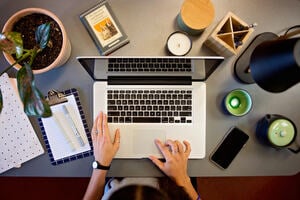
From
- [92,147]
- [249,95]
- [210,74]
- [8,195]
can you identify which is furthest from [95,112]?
[8,195]

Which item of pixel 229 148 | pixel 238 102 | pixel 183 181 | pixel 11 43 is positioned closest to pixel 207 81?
pixel 238 102

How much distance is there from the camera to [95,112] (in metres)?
0.88

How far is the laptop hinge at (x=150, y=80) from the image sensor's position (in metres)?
0.86

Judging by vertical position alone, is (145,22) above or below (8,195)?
above

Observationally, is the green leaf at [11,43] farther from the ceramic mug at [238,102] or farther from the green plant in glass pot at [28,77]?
the ceramic mug at [238,102]

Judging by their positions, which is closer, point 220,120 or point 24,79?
point 24,79

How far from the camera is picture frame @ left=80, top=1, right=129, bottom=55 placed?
0.88m

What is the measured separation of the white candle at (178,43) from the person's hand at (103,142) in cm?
29

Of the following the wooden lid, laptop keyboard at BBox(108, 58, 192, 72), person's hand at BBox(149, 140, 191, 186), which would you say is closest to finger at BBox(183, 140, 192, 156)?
person's hand at BBox(149, 140, 191, 186)

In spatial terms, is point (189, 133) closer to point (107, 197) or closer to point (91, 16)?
point (107, 197)

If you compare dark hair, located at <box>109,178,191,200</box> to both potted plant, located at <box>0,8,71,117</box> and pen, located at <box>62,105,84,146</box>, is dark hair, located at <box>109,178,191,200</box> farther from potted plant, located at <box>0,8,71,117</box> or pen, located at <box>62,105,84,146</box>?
potted plant, located at <box>0,8,71,117</box>

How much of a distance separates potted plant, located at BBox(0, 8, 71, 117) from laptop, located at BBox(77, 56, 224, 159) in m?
0.12

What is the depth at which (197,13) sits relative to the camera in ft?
2.76

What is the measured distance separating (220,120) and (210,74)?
149 mm
